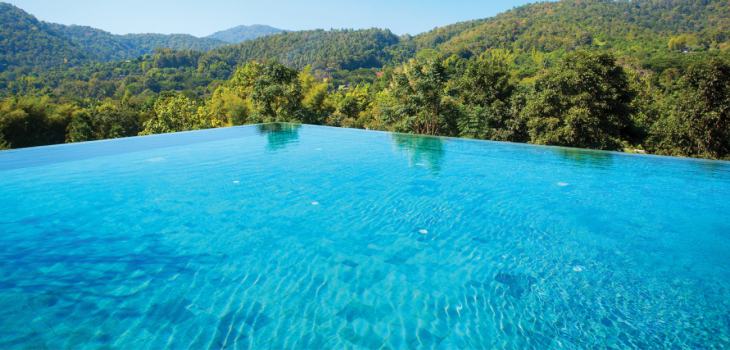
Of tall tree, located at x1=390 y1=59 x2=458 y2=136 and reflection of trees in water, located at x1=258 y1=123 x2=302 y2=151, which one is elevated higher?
tall tree, located at x1=390 y1=59 x2=458 y2=136

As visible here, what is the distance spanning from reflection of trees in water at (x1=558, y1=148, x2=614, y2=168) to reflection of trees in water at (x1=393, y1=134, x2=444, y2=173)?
2.00 meters

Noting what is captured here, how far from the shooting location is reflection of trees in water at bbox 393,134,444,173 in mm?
5684

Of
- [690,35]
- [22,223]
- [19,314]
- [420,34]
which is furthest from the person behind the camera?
[420,34]

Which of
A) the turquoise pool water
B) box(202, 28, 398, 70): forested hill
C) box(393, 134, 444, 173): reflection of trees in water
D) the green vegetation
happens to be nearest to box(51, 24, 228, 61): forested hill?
box(202, 28, 398, 70): forested hill

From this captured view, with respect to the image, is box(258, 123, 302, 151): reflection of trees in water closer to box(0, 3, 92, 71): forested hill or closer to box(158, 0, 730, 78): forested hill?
box(158, 0, 730, 78): forested hill

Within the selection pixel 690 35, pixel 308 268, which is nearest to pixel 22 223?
pixel 308 268

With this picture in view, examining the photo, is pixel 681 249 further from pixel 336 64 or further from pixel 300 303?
pixel 336 64

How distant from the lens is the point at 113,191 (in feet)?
13.8

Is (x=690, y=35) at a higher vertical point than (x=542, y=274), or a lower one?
higher

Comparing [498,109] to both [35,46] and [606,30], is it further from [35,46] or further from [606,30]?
[35,46]

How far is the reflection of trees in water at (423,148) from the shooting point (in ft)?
18.6

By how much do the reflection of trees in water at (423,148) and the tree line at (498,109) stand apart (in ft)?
19.3

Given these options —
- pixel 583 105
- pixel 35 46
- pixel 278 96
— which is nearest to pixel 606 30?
pixel 583 105

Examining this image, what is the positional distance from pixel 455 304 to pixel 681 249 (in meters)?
1.95
